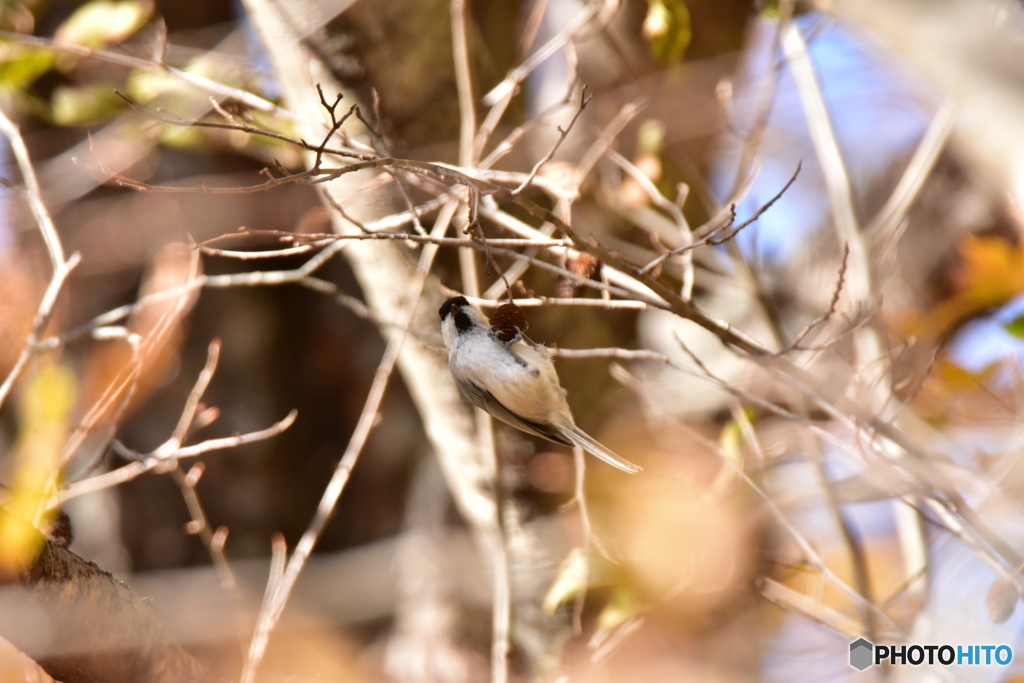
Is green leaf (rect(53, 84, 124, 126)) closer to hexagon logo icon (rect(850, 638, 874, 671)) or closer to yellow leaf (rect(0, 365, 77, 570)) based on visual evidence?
yellow leaf (rect(0, 365, 77, 570))

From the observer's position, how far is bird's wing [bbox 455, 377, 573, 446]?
8.27 feet

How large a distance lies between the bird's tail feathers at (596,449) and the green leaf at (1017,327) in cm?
117

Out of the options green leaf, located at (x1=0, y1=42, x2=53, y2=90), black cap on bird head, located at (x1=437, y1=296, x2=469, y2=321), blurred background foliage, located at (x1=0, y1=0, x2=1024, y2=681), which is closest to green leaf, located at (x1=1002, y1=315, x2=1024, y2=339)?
blurred background foliage, located at (x1=0, y1=0, x2=1024, y2=681)

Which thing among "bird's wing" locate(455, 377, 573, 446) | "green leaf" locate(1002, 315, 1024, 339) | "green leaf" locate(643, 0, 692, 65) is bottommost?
"bird's wing" locate(455, 377, 573, 446)

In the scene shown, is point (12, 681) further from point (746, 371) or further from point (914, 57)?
point (914, 57)

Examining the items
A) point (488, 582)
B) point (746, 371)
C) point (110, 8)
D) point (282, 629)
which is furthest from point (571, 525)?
point (110, 8)

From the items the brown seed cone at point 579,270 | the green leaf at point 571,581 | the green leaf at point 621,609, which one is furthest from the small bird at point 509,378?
the green leaf at point 621,609

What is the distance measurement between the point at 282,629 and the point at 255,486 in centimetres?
91

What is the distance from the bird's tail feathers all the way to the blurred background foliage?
26 cm

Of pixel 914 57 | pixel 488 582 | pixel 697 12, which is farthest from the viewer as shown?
pixel 697 12

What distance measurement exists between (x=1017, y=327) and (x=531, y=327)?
1.61 m

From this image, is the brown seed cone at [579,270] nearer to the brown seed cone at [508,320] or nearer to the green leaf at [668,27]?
the brown seed cone at [508,320]

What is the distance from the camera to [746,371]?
9.93 feet

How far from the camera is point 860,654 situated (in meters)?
2.61
